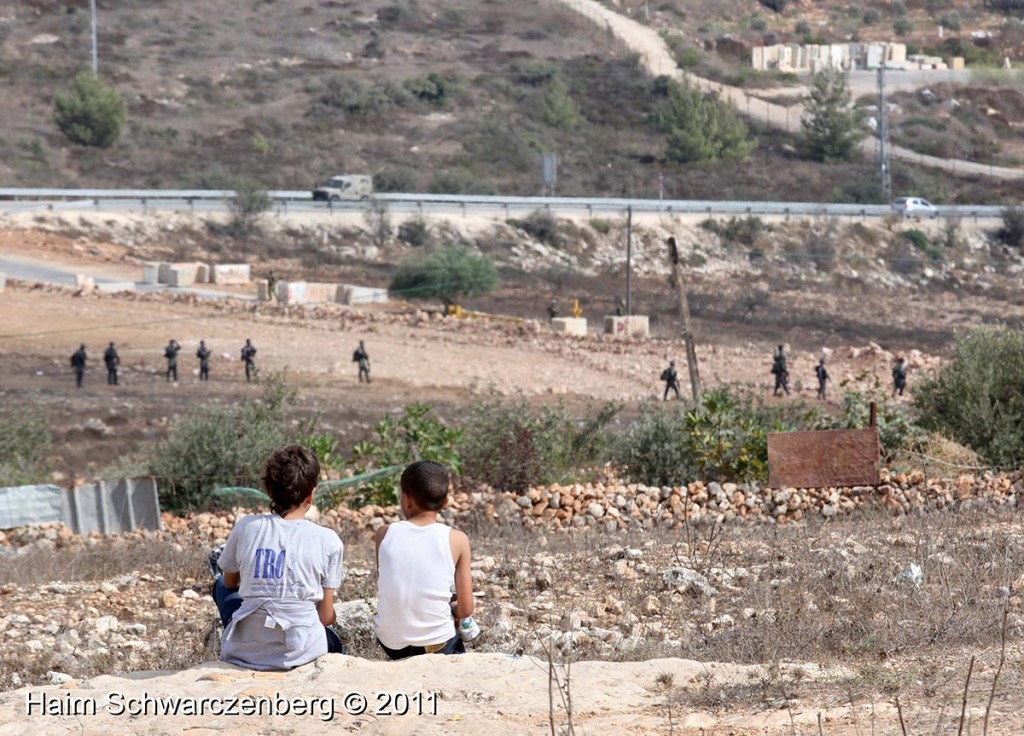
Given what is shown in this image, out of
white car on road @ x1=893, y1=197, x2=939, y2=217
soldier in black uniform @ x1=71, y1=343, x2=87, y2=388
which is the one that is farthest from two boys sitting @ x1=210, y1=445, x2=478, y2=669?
white car on road @ x1=893, y1=197, x2=939, y2=217

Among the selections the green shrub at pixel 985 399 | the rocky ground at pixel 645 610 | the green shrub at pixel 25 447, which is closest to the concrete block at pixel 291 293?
the rocky ground at pixel 645 610

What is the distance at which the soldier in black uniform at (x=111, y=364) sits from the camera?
25656 mm

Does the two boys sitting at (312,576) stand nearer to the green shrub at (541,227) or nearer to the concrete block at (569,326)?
the concrete block at (569,326)

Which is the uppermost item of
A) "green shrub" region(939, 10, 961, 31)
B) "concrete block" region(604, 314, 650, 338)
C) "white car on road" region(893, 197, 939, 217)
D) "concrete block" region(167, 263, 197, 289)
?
"green shrub" region(939, 10, 961, 31)

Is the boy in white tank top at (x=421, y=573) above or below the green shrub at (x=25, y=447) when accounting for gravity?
above

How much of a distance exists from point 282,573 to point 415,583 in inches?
20.7

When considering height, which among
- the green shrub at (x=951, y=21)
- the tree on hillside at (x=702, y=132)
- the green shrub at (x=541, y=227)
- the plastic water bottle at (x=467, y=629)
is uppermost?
the green shrub at (x=951, y=21)

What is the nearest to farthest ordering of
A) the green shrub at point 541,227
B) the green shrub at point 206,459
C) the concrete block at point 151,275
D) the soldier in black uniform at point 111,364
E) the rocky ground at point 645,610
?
1. the rocky ground at point 645,610
2. the green shrub at point 206,459
3. the soldier in black uniform at point 111,364
4. the concrete block at point 151,275
5. the green shrub at point 541,227

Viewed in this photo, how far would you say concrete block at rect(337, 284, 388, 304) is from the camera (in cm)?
3844

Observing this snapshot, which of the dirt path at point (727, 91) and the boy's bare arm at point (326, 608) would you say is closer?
the boy's bare arm at point (326, 608)

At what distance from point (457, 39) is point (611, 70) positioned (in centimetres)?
1063

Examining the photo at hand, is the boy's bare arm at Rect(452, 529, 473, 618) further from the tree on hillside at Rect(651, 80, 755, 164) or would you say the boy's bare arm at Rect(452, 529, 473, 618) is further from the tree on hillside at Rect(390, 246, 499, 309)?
the tree on hillside at Rect(651, 80, 755, 164)

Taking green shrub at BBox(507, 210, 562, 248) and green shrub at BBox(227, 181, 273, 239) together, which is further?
green shrub at BBox(507, 210, 562, 248)

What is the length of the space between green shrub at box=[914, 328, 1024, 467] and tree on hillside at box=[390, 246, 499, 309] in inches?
1004
